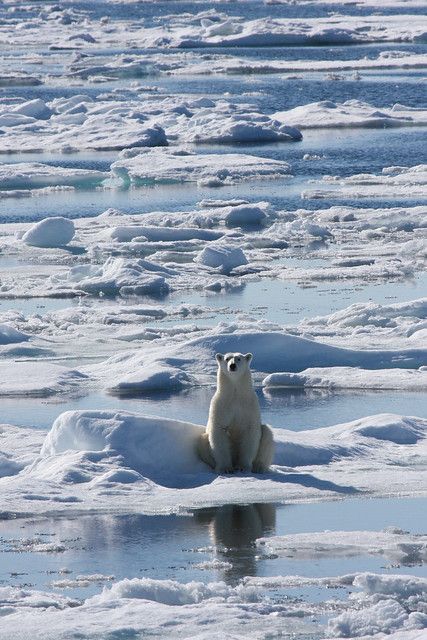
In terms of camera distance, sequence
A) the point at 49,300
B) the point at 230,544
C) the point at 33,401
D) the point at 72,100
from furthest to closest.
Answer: the point at 72,100 → the point at 49,300 → the point at 33,401 → the point at 230,544

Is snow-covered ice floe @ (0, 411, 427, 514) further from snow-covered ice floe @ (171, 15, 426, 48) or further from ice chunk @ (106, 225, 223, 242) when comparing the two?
snow-covered ice floe @ (171, 15, 426, 48)

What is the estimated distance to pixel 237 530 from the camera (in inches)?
215

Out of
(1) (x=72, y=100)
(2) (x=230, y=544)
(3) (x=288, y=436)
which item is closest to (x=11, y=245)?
(3) (x=288, y=436)

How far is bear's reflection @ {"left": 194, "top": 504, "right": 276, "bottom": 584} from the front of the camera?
16.2ft

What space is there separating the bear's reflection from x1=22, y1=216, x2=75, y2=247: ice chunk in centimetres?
893

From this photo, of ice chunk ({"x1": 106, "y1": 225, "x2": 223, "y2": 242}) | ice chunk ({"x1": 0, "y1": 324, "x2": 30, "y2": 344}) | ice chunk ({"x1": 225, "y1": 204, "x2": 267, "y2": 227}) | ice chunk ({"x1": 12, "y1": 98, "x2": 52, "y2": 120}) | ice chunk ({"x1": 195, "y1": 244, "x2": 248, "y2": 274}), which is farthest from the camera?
ice chunk ({"x1": 12, "y1": 98, "x2": 52, "y2": 120})

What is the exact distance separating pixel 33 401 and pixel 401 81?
22943 millimetres

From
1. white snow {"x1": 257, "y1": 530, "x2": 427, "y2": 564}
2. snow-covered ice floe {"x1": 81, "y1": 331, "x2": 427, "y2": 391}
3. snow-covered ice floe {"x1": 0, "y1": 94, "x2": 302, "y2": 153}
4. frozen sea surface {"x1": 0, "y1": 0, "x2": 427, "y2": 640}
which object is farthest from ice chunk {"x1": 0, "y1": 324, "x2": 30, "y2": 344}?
snow-covered ice floe {"x1": 0, "y1": 94, "x2": 302, "y2": 153}

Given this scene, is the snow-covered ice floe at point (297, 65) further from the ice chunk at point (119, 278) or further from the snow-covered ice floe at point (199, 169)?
the ice chunk at point (119, 278)

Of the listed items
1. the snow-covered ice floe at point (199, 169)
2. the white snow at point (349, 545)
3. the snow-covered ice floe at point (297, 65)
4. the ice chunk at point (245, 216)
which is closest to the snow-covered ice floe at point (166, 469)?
the white snow at point (349, 545)

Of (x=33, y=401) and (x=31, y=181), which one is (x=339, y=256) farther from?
(x=31, y=181)

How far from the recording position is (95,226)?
15.9 m

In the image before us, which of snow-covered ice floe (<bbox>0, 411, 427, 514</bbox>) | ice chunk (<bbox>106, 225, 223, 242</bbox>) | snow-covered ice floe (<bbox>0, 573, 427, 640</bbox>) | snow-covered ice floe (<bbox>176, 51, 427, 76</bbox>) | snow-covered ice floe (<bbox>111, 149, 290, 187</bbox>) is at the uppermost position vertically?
snow-covered ice floe (<bbox>176, 51, 427, 76</bbox>)

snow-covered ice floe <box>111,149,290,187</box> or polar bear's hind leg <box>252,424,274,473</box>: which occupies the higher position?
polar bear's hind leg <box>252,424,274,473</box>
